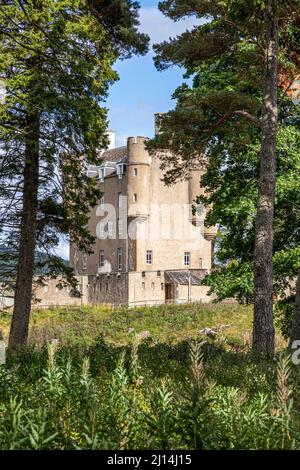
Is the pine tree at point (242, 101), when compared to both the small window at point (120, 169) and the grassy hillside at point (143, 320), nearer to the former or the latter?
the grassy hillside at point (143, 320)

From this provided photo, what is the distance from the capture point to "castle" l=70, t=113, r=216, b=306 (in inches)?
2270

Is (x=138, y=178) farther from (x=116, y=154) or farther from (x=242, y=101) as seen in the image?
(x=242, y=101)

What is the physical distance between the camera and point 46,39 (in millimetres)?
16469

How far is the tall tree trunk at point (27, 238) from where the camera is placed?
16891 mm

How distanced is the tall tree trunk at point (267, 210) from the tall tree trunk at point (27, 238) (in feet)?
19.0

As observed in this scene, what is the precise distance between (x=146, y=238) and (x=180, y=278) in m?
5.87

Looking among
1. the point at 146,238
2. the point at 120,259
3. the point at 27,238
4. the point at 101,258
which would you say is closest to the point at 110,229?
the point at 101,258

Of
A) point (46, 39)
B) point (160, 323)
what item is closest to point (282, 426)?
point (46, 39)

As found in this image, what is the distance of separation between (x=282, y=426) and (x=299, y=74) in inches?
731

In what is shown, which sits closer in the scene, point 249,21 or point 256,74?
point 249,21

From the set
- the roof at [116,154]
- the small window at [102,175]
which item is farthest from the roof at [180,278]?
the roof at [116,154]

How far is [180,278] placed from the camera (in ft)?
191

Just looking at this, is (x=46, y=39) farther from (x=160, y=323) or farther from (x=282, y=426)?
(x=160, y=323)

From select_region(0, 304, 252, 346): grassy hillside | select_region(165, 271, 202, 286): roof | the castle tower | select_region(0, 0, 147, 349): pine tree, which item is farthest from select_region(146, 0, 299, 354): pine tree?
the castle tower
